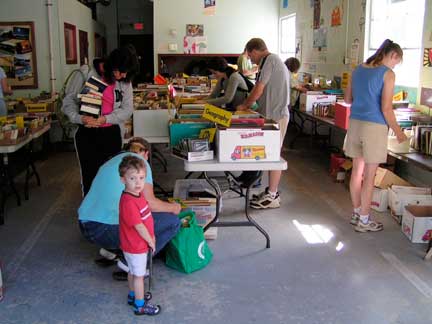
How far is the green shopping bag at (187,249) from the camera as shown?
314 centimetres

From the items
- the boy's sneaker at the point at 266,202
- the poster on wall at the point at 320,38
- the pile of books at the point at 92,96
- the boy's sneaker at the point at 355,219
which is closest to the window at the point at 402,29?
the poster on wall at the point at 320,38

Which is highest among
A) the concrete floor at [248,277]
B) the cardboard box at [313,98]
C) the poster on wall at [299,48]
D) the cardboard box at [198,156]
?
the poster on wall at [299,48]

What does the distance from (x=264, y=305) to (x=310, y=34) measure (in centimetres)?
615

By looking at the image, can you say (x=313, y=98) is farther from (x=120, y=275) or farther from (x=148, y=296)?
(x=148, y=296)

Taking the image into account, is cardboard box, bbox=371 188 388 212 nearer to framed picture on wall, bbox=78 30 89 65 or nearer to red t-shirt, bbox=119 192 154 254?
red t-shirt, bbox=119 192 154 254

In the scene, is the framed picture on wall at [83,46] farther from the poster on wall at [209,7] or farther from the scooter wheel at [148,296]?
the scooter wheel at [148,296]

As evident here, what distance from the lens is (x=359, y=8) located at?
19.9 ft

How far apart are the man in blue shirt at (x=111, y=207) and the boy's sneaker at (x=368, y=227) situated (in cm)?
170

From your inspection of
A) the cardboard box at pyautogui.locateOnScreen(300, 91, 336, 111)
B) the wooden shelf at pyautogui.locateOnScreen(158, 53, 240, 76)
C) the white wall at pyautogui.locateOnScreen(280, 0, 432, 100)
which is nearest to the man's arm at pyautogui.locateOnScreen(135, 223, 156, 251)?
the white wall at pyautogui.locateOnScreen(280, 0, 432, 100)

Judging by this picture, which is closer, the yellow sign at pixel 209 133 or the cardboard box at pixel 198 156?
the cardboard box at pixel 198 156

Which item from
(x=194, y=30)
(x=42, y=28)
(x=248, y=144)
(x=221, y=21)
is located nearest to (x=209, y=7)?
(x=221, y=21)

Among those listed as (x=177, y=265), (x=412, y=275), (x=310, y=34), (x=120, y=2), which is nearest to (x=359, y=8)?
(x=310, y=34)

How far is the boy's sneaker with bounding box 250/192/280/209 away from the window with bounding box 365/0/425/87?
1.92 metres

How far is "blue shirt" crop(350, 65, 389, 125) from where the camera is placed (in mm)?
3628
